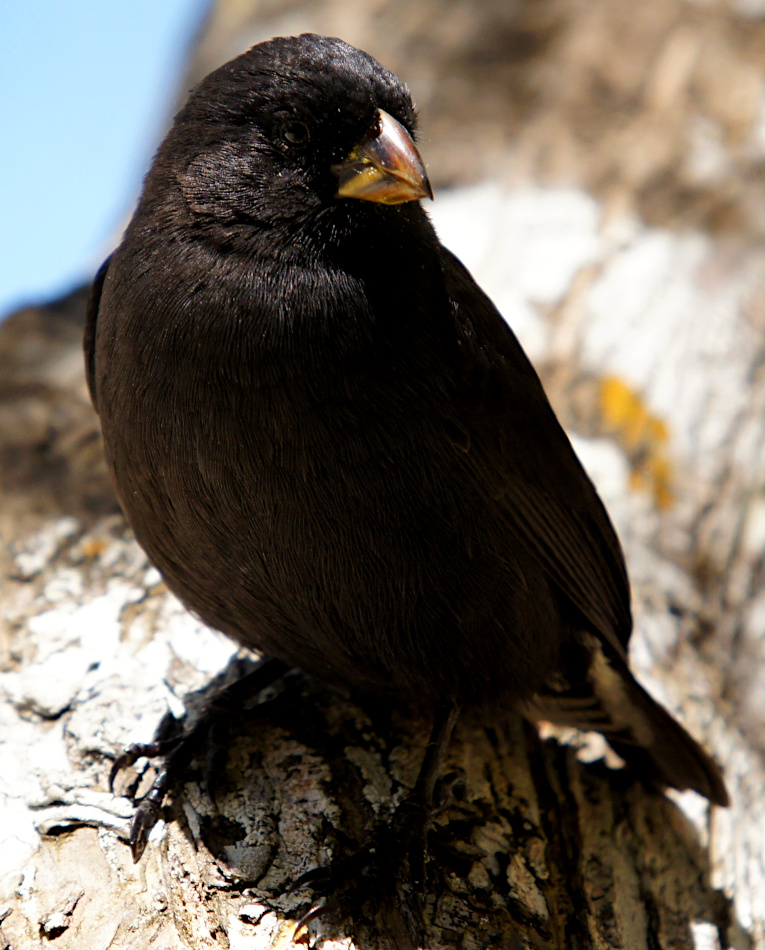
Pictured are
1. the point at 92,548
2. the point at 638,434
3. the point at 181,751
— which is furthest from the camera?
the point at 638,434

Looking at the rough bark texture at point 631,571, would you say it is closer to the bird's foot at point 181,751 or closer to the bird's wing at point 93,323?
the bird's foot at point 181,751

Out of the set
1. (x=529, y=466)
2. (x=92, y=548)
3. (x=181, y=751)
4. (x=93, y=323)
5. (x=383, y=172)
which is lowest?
(x=181, y=751)

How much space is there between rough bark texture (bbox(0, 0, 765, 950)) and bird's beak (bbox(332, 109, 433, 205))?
141cm

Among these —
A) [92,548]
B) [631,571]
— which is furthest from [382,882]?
[631,571]

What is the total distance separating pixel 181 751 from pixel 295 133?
5.25 feet

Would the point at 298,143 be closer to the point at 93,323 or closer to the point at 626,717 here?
the point at 93,323

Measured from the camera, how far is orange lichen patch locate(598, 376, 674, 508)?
3.71m

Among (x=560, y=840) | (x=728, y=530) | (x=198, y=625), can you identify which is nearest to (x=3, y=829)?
(x=198, y=625)

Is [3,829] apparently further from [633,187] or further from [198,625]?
[633,187]

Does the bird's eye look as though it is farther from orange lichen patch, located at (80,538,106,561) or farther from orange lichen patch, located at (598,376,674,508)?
orange lichen patch, located at (598,376,674,508)

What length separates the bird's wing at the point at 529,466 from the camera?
2.67m

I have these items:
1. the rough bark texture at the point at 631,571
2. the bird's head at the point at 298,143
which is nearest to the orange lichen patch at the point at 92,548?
the rough bark texture at the point at 631,571

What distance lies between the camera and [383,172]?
2441 millimetres

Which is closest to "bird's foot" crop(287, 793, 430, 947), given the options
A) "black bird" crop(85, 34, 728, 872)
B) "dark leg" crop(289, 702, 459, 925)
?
"dark leg" crop(289, 702, 459, 925)
